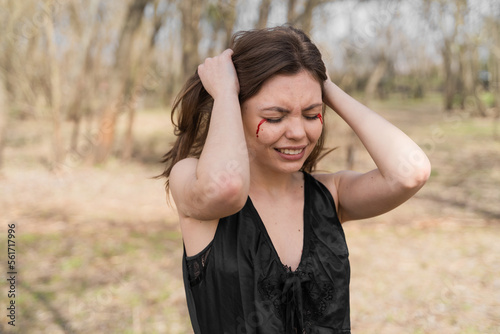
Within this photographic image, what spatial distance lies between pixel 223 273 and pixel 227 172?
0.34 m

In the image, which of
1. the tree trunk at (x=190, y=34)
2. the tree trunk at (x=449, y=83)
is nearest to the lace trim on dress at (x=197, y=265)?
the tree trunk at (x=190, y=34)

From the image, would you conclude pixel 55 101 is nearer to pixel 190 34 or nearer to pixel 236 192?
pixel 190 34

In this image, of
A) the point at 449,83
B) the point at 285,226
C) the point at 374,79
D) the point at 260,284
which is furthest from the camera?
the point at 449,83

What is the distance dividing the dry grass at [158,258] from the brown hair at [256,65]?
2.65 meters

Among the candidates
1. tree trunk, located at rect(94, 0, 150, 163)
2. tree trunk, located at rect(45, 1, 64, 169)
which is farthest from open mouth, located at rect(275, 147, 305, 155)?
tree trunk, located at rect(94, 0, 150, 163)

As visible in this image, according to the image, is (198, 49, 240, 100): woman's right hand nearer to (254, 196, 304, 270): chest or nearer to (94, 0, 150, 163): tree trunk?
(254, 196, 304, 270): chest

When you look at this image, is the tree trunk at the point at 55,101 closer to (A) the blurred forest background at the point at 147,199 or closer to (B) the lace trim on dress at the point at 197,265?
(A) the blurred forest background at the point at 147,199

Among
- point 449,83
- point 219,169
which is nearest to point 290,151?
point 219,169

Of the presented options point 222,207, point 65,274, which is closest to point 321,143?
point 222,207

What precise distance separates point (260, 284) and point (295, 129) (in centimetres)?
51

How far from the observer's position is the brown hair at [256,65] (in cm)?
146

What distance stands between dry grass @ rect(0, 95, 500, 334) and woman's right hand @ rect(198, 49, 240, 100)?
289cm

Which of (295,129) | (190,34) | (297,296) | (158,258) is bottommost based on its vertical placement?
(158,258)

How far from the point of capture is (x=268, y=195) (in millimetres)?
1628
